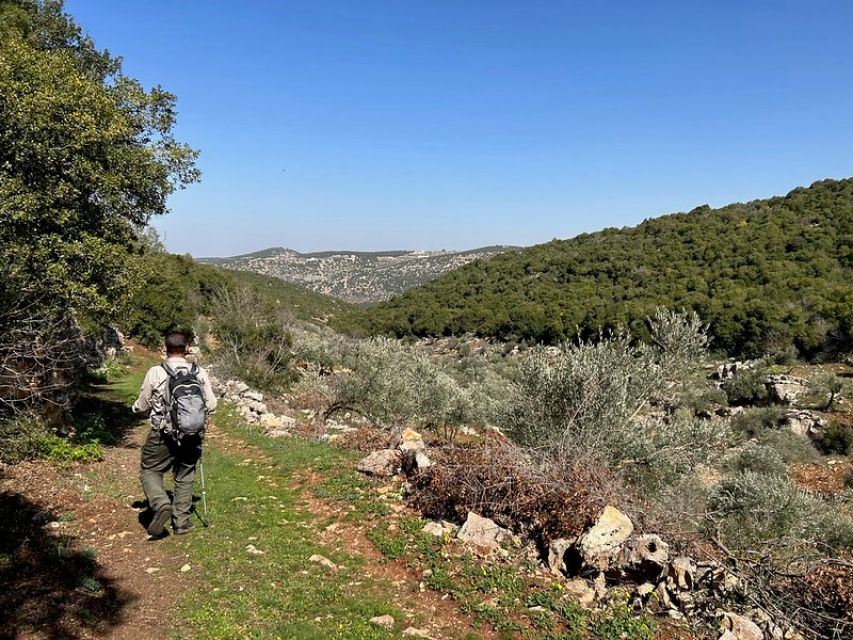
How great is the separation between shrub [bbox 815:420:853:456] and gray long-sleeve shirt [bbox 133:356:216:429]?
2359 centimetres

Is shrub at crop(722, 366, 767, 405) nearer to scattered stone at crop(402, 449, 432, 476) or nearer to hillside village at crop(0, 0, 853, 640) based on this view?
hillside village at crop(0, 0, 853, 640)

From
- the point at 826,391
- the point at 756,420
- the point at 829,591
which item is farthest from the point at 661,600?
the point at 826,391

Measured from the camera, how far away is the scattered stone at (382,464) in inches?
354

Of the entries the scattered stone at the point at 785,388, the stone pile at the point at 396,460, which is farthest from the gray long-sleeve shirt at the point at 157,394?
the scattered stone at the point at 785,388

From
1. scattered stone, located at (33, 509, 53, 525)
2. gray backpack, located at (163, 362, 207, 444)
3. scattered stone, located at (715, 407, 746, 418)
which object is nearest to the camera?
gray backpack, located at (163, 362, 207, 444)

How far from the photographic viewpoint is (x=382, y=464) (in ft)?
29.8

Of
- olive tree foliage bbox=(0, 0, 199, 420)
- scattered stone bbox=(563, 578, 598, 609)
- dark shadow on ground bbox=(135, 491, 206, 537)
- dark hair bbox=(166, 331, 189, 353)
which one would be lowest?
scattered stone bbox=(563, 578, 598, 609)

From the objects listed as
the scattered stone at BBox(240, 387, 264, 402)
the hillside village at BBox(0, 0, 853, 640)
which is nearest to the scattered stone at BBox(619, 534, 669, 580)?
the hillside village at BBox(0, 0, 853, 640)

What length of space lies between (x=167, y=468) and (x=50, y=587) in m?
1.76

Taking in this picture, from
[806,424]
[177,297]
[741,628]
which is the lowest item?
[806,424]

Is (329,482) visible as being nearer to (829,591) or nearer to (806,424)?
(829,591)

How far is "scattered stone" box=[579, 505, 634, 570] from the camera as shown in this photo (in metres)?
5.55

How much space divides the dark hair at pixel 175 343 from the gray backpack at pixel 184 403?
0.72ft

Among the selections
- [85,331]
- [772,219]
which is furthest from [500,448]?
[772,219]
